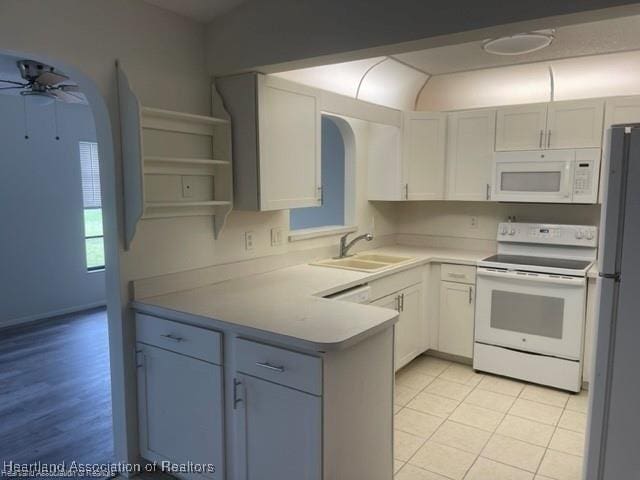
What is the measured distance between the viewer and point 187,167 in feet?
8.41

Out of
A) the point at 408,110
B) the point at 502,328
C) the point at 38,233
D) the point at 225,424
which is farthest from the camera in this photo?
the point at 38,233

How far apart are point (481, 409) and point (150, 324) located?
2.18m

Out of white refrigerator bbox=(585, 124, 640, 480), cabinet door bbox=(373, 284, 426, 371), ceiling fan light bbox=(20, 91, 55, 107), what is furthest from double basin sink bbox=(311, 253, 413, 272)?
ceiling fan light bbox=(20, 91, 55, 107)

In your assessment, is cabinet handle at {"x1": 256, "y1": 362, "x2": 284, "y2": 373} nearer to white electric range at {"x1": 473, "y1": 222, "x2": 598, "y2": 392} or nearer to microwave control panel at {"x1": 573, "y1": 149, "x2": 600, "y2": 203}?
white electric range at {"x1": 473, "y1": 222, "x2": 598, "y2": 392}

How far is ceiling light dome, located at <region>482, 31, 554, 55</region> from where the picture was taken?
2.73 m

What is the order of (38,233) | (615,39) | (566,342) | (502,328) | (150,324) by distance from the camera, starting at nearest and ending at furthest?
(150,324), (615,39), (566,342), (502,328), (38,233)

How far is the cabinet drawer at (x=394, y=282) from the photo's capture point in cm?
313

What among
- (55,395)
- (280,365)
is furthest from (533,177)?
(55,395)

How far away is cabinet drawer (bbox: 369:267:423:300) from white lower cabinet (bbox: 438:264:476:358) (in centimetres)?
26

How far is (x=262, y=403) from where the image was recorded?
1.93 meters

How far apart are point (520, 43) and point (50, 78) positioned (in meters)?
3.25

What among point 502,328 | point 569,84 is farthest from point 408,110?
point 502,328

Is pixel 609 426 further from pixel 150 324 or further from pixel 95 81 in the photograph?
pixel 95 81

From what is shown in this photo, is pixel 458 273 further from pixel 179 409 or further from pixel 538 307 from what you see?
pixel 179 409
